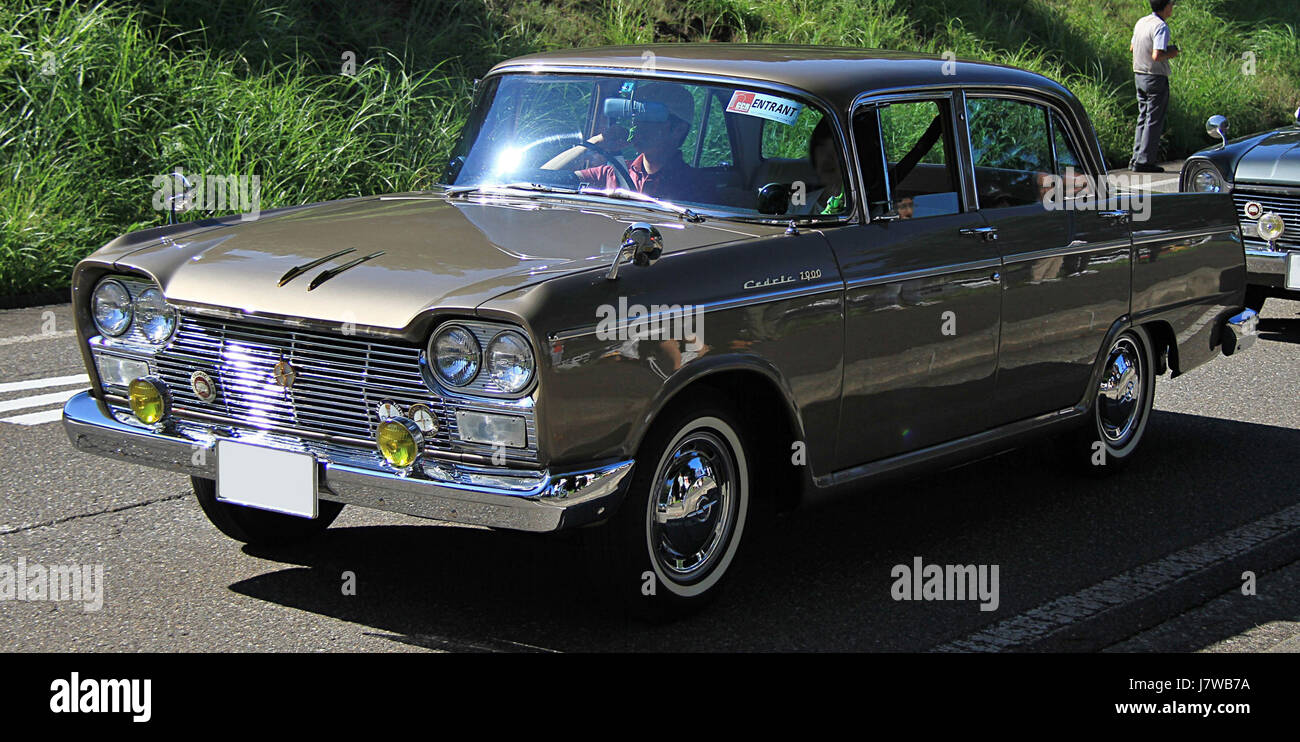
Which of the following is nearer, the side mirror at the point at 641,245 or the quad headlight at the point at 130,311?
the side mirror at the point at 641,245

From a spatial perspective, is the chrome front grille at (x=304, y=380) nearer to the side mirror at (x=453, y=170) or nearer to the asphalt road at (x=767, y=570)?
the asphalt road at (x=767, y=570)

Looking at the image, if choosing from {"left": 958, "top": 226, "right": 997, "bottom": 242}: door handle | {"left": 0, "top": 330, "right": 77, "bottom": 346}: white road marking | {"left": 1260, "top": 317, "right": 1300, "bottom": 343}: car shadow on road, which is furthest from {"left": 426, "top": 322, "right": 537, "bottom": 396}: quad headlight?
{"left": 1260, "top": 317, "right": 1300, "bottom": 343}: car shadow on road

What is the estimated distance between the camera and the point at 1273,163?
9.91 metres

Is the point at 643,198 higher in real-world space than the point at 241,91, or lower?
lower

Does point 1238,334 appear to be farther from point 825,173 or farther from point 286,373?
point 286,373

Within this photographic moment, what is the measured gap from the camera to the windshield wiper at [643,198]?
5.14m

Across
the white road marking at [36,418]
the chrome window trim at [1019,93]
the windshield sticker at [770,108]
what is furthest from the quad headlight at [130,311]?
the white road marking at [36,418]

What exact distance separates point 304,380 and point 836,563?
199 centimetres

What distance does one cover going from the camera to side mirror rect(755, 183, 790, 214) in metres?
5.12

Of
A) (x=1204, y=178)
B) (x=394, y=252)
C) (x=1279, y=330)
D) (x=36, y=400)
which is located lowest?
(x=1279, y=330)

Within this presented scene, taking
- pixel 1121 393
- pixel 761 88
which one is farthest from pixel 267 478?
pixel 1121 393

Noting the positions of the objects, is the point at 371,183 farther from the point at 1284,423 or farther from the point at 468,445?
the point at 468,445

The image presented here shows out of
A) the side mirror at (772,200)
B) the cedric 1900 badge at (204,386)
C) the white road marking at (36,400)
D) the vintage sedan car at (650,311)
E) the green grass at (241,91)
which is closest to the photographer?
the vintage sedan car at (650,311)

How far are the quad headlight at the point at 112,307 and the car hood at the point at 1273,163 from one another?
7.47 m
